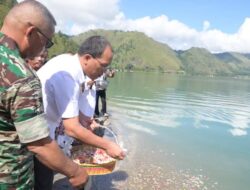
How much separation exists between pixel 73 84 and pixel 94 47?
1.90 feet

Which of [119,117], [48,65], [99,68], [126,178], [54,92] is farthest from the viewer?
[119,117]

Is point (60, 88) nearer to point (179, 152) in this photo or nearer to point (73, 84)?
point (73, 84)

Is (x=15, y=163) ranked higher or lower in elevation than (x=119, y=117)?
higher

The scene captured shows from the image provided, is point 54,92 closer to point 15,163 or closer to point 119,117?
point 15,163

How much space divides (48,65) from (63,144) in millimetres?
971

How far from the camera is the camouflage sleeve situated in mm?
2354

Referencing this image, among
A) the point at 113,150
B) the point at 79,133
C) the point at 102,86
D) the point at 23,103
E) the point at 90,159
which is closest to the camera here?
the point at 23,103

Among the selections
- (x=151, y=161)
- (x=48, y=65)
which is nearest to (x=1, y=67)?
(x=48, y=65)

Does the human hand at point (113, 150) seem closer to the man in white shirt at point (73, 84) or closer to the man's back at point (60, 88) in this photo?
the man in white shirt at point (73, 84)

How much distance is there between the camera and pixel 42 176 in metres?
4.04

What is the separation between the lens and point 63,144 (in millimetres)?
4266

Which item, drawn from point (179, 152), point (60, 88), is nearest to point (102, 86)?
point (179, 152)

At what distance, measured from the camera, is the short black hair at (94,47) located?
4.00 m

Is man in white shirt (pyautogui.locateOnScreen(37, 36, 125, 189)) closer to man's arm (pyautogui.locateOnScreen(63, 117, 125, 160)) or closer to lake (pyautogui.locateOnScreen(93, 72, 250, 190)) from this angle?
man's arm (pyautogui.locateOnScreen(63, 117, 125, 160))
